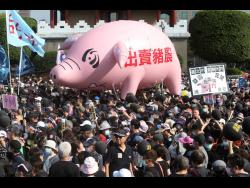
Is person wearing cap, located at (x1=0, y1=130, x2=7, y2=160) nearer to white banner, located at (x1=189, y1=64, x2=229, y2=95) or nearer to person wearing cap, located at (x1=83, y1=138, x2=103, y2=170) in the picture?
person wearing cap, located at (x1=83, y1=138, x2=103, y2=170)

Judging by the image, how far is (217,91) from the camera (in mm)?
12539

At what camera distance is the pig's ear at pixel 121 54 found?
56.1ft

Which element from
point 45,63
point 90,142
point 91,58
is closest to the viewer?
point 90,142

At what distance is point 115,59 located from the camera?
17.6m

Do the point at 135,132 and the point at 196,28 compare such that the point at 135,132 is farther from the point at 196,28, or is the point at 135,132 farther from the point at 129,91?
the point at 196,28

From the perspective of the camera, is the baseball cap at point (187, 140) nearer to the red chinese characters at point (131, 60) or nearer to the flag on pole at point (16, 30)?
the flag on pole at point (16, 30)

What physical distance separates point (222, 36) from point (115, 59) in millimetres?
23909

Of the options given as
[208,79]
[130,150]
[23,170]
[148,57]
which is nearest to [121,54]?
[148,57]

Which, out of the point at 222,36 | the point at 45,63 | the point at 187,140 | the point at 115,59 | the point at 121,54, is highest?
the point at 222,36

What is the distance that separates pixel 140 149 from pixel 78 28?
105 feet

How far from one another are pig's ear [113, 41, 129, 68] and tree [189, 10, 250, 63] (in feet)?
76.1

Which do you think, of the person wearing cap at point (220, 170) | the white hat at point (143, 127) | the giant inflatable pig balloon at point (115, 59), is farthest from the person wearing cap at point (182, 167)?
the giant inflatable pig balloon at point (115, 59)

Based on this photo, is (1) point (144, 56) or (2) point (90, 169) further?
(1) point (144, 56)

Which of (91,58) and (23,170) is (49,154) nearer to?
(23,170)
